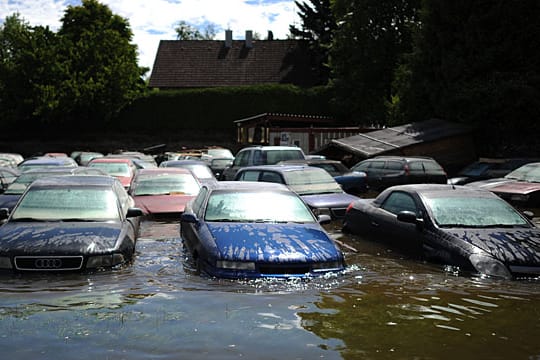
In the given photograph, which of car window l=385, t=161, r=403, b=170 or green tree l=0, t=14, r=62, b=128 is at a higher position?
green tree l=0, t=14, r=62, b=128

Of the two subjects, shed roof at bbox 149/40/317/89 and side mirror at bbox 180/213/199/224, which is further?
shed roof at bbox 149/40/317/89

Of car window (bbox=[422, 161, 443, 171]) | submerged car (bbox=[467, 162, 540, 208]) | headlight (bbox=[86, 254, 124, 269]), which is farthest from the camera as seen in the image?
car window (bbox=[422, 161, 443, 171])

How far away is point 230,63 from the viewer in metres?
55.2

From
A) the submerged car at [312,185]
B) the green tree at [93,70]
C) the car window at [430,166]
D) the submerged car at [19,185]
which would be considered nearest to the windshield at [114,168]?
the submerged car at [19,185]

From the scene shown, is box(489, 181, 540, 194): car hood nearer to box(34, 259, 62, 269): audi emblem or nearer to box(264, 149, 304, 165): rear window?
box(264, 149, 304, 165): rear window

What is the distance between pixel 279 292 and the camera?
23.6ft

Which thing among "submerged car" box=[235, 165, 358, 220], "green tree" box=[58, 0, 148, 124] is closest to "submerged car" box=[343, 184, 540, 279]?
"submerged car" box=[235, 165, 358, 220]

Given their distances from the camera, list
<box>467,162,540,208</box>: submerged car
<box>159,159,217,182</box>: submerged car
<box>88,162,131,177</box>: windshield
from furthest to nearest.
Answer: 1. <box>88,162,131,177</box>: windshield
2. <box>159,159,217,182</box>: submerged car
3. <box>467,162,540,208</box>: submerged car

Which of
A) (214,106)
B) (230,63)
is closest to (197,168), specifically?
(214,106)

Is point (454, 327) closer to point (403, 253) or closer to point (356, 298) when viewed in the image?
point (356, 298)

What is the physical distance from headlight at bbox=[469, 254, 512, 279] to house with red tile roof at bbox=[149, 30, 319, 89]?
45482 mm

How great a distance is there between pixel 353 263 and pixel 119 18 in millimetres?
50285

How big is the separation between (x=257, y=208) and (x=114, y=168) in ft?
39.7

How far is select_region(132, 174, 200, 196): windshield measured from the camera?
1468 cm
